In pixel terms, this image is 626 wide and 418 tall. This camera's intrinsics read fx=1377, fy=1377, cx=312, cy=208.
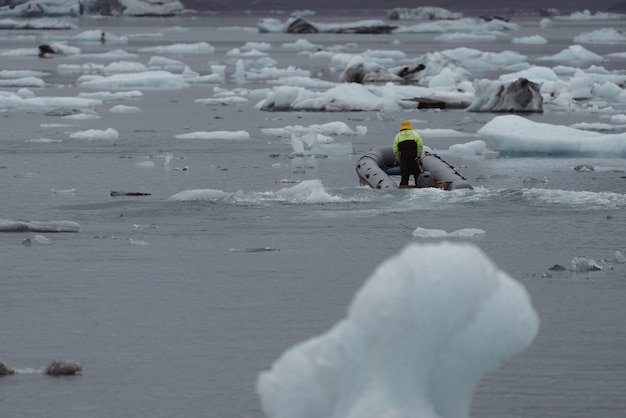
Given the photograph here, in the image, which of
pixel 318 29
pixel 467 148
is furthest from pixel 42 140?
pixel 318 29

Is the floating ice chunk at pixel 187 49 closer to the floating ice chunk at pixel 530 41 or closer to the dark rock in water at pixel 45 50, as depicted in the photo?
the dark rock in water at pixel 45 50

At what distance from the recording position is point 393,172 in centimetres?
1512

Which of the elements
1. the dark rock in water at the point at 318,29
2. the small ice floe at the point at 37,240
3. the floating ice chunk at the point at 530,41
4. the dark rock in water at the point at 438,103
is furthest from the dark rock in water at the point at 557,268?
the dark rock in water at the point at 318,29

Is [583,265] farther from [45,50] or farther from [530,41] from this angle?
[530,41]

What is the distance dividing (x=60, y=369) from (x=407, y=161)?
25.3 feet

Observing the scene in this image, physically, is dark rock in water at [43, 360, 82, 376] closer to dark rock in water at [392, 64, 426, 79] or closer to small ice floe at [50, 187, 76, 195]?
small ice floe at [50, 187, 76, 195]

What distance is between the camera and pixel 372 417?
181 inches

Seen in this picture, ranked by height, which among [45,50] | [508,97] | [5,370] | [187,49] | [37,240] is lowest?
[187,49]

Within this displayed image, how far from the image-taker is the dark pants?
47.5 ft

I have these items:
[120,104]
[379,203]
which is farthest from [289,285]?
[120,104]

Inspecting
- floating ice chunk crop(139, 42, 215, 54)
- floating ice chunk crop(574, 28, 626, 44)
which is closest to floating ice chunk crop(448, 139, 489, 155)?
floating ice chunk crop(139, 42, 215, 54)

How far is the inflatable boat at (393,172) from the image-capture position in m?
14.0

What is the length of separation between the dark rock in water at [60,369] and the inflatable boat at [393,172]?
7.03 metres

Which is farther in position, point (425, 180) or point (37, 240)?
point (425, 180)
